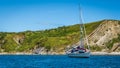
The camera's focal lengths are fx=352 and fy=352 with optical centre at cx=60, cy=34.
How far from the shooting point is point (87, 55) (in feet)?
509

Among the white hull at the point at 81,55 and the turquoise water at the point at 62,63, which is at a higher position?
the white hull at the point at 81,55

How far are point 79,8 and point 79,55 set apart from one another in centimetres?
2205

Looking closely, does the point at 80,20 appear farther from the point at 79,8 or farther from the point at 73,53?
the point at 73,53

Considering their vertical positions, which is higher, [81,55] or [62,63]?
[81,55]

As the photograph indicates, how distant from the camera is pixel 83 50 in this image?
6161 inches

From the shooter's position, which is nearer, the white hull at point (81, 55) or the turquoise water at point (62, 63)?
the turquoise water at point (62, 63)

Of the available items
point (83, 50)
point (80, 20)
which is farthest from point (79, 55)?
point (80, 20)

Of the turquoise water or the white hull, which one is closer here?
the turquoise water

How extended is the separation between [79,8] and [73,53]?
2128cm

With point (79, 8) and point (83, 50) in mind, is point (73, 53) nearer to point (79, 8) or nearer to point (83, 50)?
point (83, 50)

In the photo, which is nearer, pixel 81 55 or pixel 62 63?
pixel 62 63

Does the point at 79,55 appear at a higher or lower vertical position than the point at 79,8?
lower

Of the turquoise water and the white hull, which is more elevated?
the white hull

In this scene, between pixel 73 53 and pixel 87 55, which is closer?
pixel 87 55
